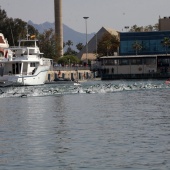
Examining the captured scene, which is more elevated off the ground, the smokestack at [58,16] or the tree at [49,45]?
the smokestack at [58,16]

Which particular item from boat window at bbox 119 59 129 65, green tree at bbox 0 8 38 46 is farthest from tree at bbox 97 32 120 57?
green tree at bbox 0 8 38 46

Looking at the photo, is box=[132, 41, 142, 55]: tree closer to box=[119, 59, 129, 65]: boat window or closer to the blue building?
the blue building

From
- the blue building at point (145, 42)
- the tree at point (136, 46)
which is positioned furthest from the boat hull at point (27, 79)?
the blue building at point (145, 42)

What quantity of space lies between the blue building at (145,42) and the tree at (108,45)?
29.8ft

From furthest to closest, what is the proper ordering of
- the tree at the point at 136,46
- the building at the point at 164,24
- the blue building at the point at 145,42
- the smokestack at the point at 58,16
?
the smokestack at the point at 58,16 < the building at the point at 164,24 < the blue building at the point at 145,42 < the tree at the point at 136,46

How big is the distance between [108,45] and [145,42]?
591 inches

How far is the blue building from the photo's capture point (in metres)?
169

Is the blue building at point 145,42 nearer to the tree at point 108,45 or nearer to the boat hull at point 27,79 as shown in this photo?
the tree at point 108,45

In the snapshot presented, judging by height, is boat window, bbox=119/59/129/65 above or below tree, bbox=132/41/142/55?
below

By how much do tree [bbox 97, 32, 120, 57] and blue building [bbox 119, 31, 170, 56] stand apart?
→ 909 centimetres

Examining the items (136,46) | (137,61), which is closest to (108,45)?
(136,46)

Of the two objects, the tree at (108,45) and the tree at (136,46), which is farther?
the tree at (108,45)

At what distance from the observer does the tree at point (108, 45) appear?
184000 mm

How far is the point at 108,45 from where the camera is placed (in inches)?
7224
